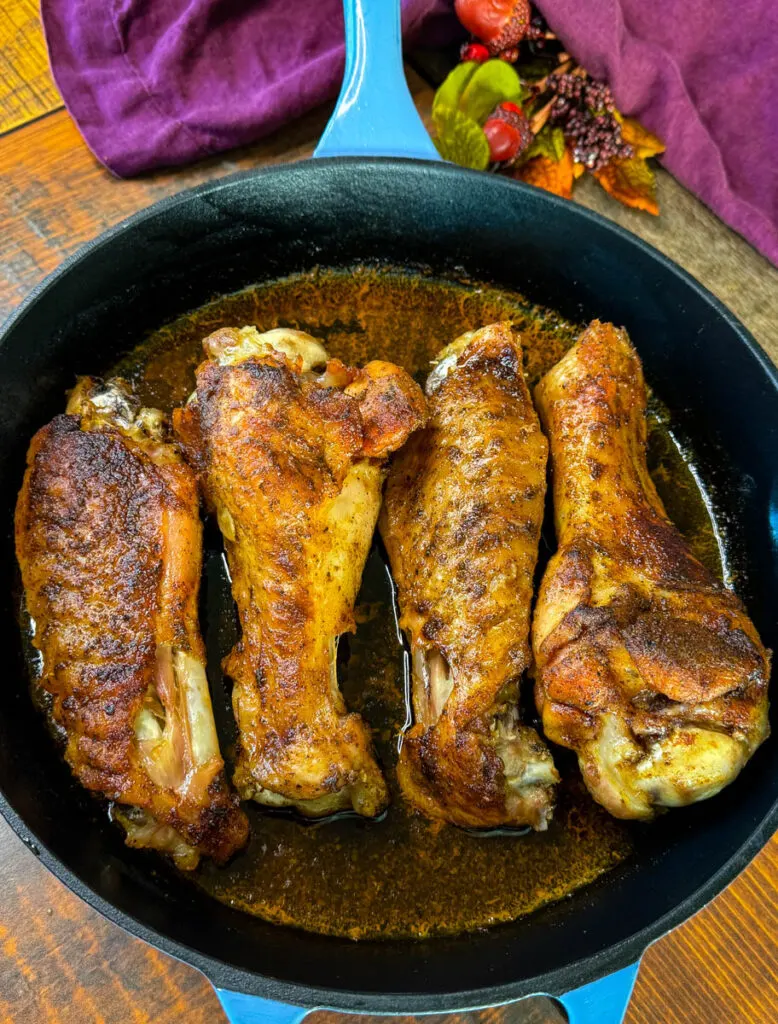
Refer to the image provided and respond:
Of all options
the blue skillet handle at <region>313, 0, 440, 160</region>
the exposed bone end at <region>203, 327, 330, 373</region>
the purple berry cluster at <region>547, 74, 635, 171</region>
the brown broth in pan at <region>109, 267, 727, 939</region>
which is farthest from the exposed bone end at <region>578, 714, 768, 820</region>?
the purple berry cluster at <region>547, 74, 635, 171</region>

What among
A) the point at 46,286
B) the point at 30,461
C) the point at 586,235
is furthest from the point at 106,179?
the point at 586,235

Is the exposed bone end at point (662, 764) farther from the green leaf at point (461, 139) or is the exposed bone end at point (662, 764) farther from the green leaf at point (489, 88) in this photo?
the green leaf at point (489, 88)

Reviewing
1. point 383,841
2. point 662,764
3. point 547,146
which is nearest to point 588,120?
point 547,146

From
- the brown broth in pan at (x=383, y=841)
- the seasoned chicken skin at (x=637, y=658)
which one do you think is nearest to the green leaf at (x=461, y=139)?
the brown broth in pan at (x=383, y=841)

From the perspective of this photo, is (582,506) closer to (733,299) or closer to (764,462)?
(764,462)

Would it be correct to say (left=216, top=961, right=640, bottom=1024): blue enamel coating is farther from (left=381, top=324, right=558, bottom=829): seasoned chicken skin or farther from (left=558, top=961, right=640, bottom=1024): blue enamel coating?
(left=381, top=324, right=558, bottom=829): seasoned chicken skin
